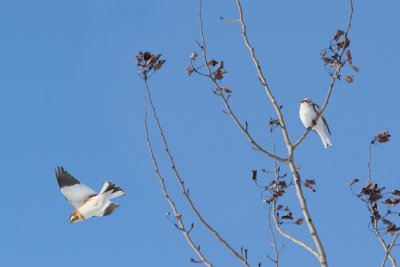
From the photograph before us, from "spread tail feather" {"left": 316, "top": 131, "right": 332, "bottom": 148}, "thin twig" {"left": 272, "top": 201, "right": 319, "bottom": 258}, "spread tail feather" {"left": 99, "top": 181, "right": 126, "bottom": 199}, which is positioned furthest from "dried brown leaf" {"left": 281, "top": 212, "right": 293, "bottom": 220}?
"spread tail feather" {"left": 316, "top": 131, "right": 332, "bottom": 148}

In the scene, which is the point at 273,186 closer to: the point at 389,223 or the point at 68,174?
the point at 389,223

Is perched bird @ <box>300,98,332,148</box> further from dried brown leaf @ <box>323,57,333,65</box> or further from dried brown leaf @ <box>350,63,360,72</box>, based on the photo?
dried brown leaf @ <box>350,63,360,72</box>

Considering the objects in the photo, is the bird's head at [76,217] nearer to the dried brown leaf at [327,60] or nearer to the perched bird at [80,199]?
the perched bird at [80,199]

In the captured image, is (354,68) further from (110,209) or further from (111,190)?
(110,209)

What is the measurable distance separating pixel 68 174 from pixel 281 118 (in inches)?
259

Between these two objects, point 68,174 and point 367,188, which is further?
point 68,174

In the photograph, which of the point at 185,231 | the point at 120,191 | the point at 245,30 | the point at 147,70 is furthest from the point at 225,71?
the point at 120,191

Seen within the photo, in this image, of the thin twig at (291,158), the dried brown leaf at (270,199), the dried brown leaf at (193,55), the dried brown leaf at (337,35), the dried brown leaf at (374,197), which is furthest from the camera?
the dried brown leaf at (193,55)

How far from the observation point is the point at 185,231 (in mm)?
5320

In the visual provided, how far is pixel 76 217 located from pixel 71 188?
1.85 feet

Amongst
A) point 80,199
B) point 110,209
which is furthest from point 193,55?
point 80,199

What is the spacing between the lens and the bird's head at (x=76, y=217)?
1124 centimetres

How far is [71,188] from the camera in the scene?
11070 millimetres

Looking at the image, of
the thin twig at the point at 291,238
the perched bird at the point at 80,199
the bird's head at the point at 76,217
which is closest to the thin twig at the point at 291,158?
the thin twig at the point at 291,238
